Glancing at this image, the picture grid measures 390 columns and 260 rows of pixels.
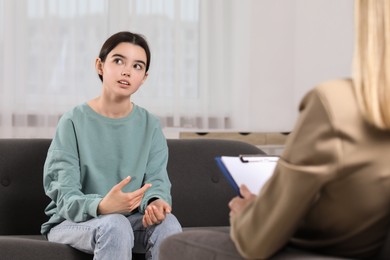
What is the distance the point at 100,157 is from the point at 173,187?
44cm

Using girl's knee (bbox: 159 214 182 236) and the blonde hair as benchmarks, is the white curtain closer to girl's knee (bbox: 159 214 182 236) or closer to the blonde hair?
girl's knee (bbox: 159 214 182 236)

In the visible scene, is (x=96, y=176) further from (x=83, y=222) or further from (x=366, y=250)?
(x=366, y=250)

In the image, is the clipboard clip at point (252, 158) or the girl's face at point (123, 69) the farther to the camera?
the girl's face at point (123, 69)

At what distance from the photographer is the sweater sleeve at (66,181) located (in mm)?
2135

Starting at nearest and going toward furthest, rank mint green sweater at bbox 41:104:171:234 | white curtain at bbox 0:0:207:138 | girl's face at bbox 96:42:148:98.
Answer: mint green sweater at bbox 41:104:171:234
girl's face at bbox 96:42:148:98
white curtain at bbox 0:0:207:138

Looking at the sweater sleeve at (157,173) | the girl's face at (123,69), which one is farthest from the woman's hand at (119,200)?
the girl's face at (123,69)

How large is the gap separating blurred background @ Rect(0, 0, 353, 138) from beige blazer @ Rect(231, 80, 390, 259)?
2303 millimetres

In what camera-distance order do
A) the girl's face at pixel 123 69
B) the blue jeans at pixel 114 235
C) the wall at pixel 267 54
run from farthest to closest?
the wall at pixel 267 54, the girl's face at pixel 123 69, the blue jeans at pixel 114 235

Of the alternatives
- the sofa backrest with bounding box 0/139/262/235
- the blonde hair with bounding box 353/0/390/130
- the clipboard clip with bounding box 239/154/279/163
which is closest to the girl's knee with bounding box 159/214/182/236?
the sofa backrest with bounding box 0/139/262/235

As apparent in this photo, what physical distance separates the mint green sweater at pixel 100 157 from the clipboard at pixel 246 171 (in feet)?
2.70

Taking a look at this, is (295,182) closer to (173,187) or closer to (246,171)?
(246,171)

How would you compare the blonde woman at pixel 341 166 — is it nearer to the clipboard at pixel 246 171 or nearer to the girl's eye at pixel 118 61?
the clipboard at pixel 246 171

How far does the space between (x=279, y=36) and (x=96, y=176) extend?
74.7 inches

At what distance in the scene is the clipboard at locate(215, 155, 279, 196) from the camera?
4.64 feet
